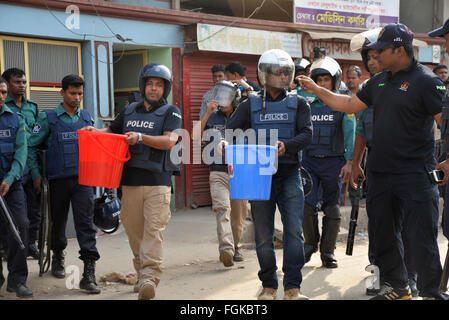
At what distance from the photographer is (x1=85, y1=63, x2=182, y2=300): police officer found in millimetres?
5188

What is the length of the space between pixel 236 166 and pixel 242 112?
2.51ft

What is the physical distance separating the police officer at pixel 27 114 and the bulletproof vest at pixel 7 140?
4.24 feet

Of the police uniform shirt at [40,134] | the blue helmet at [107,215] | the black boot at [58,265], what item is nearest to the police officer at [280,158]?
the blue helmet at [107,215]

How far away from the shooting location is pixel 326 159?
651cm

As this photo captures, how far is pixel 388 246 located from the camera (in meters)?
4.75

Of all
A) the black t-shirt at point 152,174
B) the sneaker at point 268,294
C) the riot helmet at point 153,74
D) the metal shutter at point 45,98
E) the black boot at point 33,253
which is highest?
the riot helmet at point 153,74

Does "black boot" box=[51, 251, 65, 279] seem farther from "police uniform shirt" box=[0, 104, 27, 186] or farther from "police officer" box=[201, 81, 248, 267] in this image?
"police officer" box=[201, 81, 248, 267]

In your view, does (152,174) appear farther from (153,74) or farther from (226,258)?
(226,258)

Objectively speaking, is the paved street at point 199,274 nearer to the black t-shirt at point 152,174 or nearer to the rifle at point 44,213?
the rifle at point 44,213

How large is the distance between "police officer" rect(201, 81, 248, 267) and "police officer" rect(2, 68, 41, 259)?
2180mm

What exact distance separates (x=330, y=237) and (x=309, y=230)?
0.25 metres

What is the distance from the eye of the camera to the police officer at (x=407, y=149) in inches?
174
